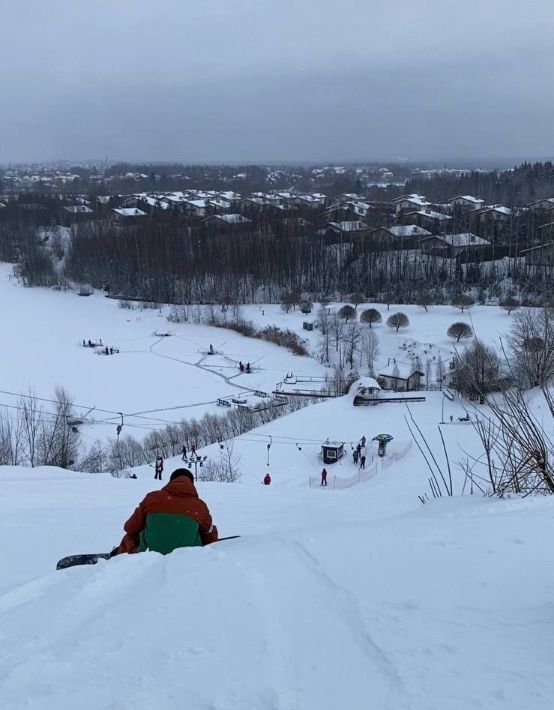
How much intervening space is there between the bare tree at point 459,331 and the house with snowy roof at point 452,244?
14844 millimetres

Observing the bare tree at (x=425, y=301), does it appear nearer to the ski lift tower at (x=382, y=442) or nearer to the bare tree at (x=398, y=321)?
the bare tree at (x=398, y=321)

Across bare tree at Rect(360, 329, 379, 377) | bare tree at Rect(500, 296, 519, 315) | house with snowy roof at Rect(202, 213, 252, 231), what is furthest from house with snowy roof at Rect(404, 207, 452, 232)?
bare tree at Rect(360, 329, 379, 377)

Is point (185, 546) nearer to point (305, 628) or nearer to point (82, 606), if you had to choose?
point (82, 606)

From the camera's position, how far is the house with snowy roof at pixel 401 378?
1847 cm

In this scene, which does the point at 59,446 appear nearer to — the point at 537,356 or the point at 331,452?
the point at 331,452

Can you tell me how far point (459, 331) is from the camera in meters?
Answer: 21.0

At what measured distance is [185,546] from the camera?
9.02ft

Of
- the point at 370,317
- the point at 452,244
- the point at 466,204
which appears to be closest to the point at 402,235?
the point at 452,244

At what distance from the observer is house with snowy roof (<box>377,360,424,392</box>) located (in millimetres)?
18469

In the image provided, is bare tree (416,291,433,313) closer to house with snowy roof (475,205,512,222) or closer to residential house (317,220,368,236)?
residential house (317,220,368,236)

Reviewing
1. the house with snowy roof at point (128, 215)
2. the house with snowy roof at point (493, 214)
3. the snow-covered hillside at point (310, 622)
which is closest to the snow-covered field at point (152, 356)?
the snow-covered hillside at point (310, 622)

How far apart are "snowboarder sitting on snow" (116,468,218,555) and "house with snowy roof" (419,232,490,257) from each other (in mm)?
34373

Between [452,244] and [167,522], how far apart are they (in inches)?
1399

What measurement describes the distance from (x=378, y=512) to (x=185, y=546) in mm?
2654
